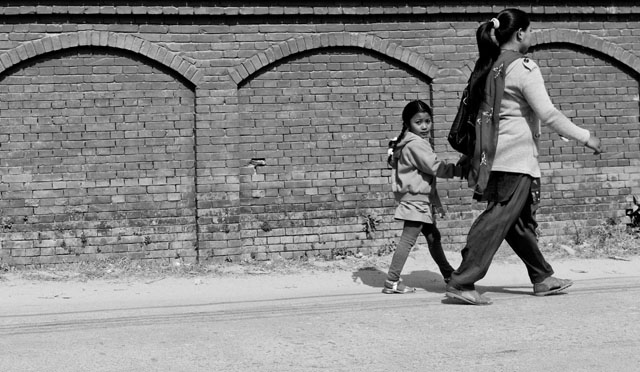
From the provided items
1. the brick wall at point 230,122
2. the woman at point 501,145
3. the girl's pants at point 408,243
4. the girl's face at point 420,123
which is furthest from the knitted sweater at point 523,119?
the brick wall at point 230,122

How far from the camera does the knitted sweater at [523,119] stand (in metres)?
6.05

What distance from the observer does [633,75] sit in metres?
9.88

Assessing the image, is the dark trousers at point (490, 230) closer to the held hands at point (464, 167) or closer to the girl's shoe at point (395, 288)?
the held hands at point (464, 167)

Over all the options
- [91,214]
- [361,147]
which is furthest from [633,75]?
[91,214]

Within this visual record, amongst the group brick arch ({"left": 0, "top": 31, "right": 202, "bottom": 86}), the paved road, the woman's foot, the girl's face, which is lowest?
the paved road

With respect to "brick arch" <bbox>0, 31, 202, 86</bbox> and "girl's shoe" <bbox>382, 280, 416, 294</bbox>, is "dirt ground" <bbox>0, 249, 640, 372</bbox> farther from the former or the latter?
"brick arch" <bbox>0, 31, 202, 86</bbox>

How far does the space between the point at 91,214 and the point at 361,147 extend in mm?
2918

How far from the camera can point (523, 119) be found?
6.20 m

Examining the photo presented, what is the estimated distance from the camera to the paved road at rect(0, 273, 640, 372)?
15.7 ft

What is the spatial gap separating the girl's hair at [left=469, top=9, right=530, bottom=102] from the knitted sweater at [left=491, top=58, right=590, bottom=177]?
0.19 m

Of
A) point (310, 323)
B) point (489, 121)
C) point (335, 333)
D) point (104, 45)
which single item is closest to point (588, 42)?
point (489, 121)

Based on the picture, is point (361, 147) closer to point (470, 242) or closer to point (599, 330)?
point (470, 242)

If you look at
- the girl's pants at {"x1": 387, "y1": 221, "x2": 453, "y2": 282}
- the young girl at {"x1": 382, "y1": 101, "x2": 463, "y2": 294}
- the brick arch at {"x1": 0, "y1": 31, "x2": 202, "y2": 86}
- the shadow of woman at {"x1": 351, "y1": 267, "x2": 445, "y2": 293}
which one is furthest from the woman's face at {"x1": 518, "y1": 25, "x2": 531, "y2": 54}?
the brick arch at {"x1": 0, "y1": 31, "x2": 202, "y2": 86}

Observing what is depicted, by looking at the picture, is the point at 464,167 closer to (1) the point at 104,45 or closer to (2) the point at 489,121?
(2) the point at 489,121
